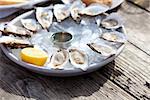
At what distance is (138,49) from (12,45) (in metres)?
0.40

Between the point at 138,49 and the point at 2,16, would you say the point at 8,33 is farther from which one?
the point at 138,49

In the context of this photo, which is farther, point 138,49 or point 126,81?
point 138,49

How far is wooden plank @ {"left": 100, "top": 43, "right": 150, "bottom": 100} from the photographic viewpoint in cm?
98

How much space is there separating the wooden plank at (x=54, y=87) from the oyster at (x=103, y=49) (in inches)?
2.9

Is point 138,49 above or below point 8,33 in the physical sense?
below

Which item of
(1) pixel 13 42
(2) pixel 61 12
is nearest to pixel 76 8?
(2) pixel 61 12

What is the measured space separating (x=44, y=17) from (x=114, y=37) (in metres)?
0.24

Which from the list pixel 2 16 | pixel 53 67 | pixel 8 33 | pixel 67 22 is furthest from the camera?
pixel 2 16

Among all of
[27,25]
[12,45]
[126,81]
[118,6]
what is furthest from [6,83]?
[118,6]

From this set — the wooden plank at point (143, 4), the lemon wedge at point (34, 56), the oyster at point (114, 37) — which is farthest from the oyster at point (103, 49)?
the wooden plank at point (143, 4)

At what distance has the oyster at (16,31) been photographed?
108 cm

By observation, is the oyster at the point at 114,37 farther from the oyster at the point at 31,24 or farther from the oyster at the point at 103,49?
the oyster at the point at 31,24

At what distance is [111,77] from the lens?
3.35ft

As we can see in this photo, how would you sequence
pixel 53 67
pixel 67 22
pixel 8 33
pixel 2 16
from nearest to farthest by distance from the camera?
pixel 53 67
pixel 8 33
pixel 67 22
pixel 2 16
